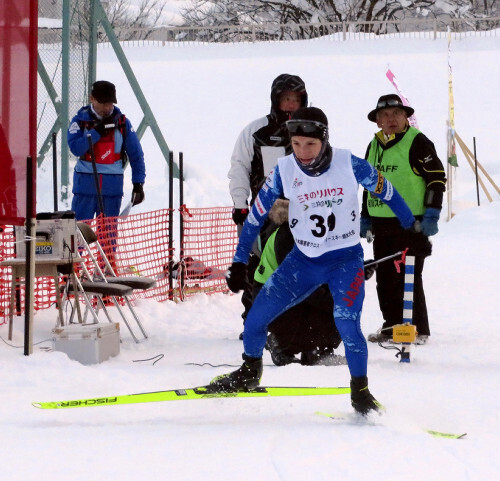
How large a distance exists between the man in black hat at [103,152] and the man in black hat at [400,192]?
2.51m

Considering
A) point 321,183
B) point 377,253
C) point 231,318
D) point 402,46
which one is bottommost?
Result: point 231,318

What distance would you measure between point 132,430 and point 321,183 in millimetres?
1550

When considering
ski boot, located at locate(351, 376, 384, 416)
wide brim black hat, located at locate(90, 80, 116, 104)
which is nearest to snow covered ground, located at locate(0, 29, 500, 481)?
ski boot, located at locate(351, 376, 384, 416)

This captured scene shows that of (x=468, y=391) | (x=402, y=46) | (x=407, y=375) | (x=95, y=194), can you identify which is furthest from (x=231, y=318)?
(x=402, y=46)

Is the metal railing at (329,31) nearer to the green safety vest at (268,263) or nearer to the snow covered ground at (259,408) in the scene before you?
the snow covered ground at (259,408)

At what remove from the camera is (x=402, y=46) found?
3375 cm

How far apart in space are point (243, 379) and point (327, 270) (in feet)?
2.43

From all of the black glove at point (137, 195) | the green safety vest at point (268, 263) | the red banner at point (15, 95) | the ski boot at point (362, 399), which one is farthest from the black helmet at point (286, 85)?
the ski boot at point (362, 399)

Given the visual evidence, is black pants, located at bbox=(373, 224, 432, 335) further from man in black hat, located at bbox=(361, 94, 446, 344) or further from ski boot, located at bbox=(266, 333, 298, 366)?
ski boot, located at bbox=(266, 333, 298, 366)

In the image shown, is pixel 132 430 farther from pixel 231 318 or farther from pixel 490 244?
pixel 490 244

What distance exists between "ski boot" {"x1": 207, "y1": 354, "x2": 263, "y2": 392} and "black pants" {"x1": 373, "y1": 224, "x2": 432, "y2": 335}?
255cm

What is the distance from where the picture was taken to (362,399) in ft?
15.5

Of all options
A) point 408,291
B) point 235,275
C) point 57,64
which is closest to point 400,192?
point 408,291

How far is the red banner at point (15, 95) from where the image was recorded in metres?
6.62
